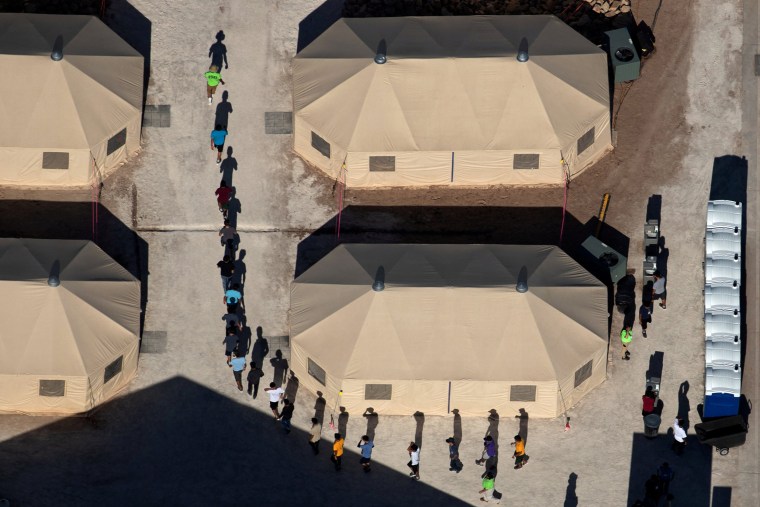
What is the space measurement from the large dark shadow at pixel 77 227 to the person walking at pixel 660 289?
705 inches

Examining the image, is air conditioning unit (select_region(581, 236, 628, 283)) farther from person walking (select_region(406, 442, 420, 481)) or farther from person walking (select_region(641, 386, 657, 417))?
person walking (select_region(406, 442, 420, 481))

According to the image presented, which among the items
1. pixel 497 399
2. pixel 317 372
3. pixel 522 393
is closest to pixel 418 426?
pixel 497 399

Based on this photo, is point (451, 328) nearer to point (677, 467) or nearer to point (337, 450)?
point (337, 450)

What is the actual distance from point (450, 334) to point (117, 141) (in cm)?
1374

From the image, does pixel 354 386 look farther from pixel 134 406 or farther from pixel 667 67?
pixel 667 67

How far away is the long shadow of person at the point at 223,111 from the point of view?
50.5 m

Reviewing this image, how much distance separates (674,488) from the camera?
47875mm

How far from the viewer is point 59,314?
46281 mm

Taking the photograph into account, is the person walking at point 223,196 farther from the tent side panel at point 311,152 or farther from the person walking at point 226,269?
the tent side panel at point 311,152

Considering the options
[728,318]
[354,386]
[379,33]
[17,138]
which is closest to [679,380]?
[728,318]

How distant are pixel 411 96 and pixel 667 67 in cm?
1008

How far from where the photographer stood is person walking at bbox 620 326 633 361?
157 ft

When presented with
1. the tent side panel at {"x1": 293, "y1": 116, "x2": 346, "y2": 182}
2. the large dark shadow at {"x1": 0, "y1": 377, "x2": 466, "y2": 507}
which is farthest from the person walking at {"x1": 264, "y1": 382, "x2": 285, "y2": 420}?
the tent side panel at {"x1": 293, "y1": 116, "x2": 346, "y2": 182}

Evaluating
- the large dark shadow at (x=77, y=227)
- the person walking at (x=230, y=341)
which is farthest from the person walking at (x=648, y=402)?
the large dark shadow at (x=77, y=227)
